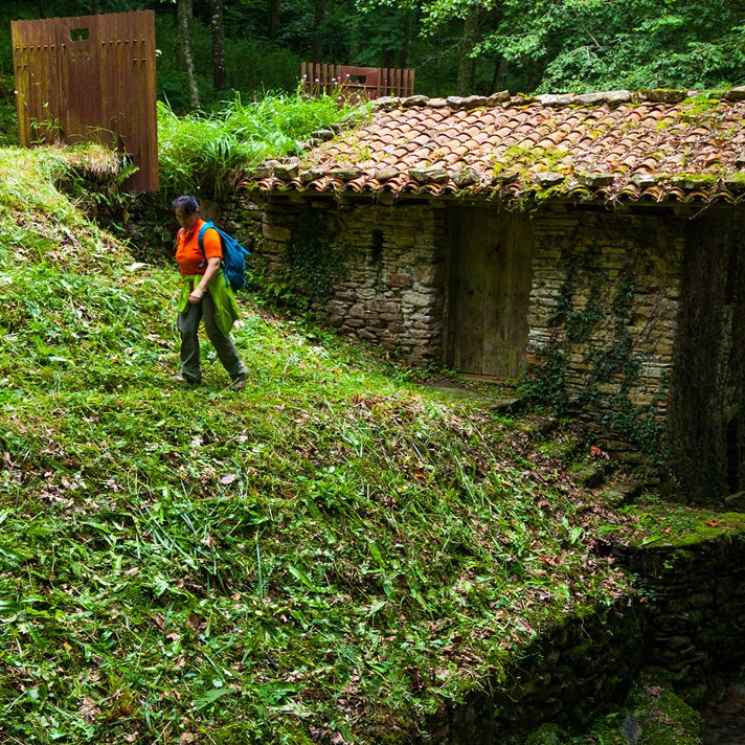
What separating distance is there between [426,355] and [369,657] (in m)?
5.84

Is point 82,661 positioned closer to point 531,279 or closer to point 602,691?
point 602,691

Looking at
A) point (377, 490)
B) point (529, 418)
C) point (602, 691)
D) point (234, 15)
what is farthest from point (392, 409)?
point (234, 15)

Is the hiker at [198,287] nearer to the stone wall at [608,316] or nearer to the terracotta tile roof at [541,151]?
the terracotta tile roof at [541,151]

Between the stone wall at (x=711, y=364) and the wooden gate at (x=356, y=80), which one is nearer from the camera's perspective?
the stone wall at (x=711, y=364)

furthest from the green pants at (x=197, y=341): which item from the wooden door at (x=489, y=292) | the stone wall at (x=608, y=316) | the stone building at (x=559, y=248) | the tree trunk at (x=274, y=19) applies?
the tree trunk at (x=274, y=19)

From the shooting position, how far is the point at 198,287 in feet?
26.9

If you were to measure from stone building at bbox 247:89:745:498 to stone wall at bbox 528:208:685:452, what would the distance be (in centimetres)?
2

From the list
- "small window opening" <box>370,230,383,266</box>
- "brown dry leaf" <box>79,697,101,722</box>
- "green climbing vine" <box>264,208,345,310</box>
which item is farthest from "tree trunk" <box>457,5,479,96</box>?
"brown dry leaf" <box>79,697,101,722</box>

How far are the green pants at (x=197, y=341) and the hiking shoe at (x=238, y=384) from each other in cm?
2

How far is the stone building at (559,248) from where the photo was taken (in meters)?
10.6

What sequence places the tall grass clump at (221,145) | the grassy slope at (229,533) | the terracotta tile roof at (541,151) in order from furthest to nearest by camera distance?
the tall grass clump at (221,145) < the terracotta tile roof at (541,151) < the grassy slope at (229,533)

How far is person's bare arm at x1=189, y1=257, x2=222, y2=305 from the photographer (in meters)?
8.16

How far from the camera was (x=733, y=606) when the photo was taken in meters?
10.2

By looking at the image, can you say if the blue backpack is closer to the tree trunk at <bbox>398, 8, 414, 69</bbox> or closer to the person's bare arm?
the person's bare arm
